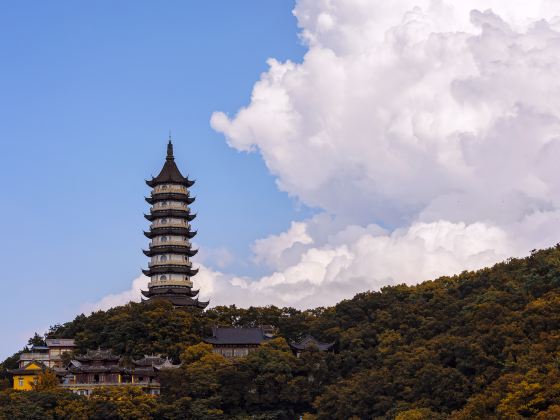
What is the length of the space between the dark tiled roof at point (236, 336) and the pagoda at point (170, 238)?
28.8 ft

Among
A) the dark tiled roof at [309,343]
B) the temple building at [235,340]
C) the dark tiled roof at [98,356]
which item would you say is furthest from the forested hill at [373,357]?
the dark tiled roof at [98,356]

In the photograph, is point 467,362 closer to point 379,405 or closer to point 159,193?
point 379,405

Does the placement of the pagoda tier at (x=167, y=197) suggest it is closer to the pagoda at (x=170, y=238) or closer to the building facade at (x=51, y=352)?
the pagoda at (x=170, y=238)

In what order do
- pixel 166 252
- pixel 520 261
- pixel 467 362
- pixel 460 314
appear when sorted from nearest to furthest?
pixel 467 362, pixel 460 314, pixel 520 261, pixel 166 252

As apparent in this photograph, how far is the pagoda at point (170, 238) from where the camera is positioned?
76500mm

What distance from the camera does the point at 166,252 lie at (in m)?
77.8

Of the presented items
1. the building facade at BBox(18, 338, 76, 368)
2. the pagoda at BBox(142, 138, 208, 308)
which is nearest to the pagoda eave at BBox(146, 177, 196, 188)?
the pagoda at BBox(142, 138, 208, 308)

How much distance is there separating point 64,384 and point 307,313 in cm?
1766

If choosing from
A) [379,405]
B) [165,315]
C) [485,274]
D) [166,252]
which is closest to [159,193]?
[166,252]

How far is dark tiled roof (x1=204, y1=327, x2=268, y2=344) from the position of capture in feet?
215

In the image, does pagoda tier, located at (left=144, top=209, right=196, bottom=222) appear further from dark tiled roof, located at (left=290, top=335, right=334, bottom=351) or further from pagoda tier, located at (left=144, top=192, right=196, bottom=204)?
dark tiled roof, located at (left=290, top=335, right=334, bottom=351)

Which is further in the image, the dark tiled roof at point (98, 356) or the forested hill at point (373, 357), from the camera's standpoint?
the dark tiled roof at point (98, 356)

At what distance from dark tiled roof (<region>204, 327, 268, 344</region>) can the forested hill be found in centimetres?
119

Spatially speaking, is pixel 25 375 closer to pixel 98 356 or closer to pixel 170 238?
pixel 98 356
